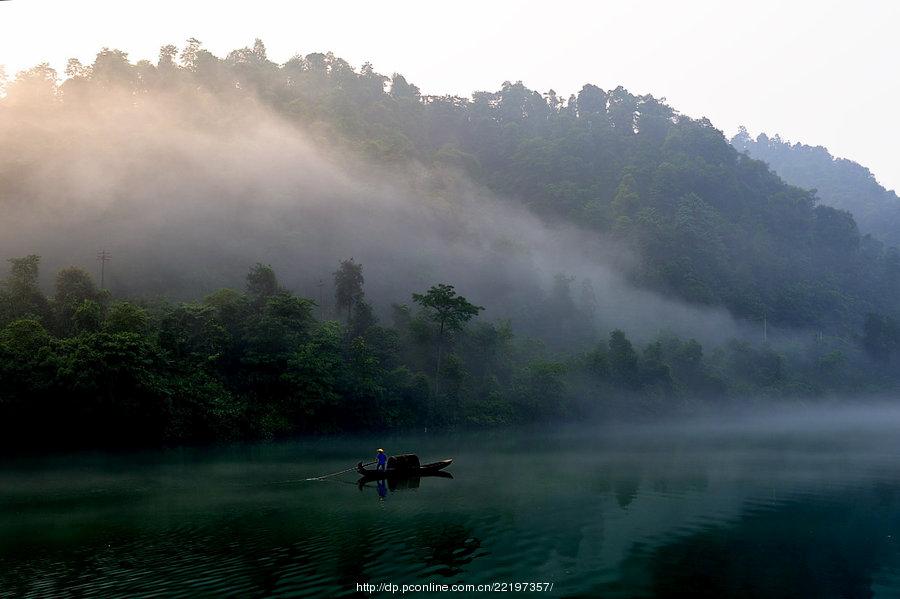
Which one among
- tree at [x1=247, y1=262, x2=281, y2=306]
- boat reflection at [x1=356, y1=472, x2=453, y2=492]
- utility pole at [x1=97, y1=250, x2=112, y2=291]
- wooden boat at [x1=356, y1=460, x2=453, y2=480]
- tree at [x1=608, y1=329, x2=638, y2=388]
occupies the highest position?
utility pole at [x1=97, y1=250, x2=112, y2=291]

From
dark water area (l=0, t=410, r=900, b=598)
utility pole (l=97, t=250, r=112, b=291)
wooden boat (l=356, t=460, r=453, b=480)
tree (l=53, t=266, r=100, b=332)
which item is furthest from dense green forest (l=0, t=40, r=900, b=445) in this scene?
wooden boat (l=356, t=460, r=453, b=480)

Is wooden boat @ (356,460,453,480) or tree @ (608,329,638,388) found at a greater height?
tree @ (608,329,638,388)

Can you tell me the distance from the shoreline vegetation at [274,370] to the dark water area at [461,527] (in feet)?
19.1

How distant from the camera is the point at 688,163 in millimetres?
130625

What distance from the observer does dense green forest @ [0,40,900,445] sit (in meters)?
46.9

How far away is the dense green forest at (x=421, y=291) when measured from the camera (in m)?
46.9

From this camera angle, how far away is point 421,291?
9312 cm

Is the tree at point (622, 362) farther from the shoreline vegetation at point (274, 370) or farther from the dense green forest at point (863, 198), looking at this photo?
the dense green forest at point (863, 198)

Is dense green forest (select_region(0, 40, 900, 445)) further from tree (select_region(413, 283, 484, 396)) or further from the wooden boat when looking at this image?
the wooden boat

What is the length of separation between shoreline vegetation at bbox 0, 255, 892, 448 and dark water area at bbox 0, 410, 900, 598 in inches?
229

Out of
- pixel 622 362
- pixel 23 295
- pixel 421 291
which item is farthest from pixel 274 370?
pixel 421 291

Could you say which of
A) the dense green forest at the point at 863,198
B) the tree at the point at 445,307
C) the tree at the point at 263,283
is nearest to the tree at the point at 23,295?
the tree at the point at 263,283

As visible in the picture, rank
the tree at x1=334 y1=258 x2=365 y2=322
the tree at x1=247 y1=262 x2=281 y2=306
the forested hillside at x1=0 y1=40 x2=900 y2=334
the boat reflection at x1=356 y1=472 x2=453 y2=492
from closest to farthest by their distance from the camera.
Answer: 1. the boat reflection at x1=356 y1=472 x2=453 y2=492
2. the tree at x1=247 y1=262 x2=281 y2=306
3. the tree at x1=334 y1=258 x2=365 y2=322
4. the forested hillside at x1=0 y1=40 x2=900 y2=334

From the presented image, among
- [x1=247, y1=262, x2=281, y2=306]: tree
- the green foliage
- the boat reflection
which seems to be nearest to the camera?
the boat reflection
